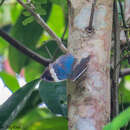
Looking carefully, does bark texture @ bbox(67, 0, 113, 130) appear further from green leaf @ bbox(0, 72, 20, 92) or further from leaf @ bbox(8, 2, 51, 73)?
leaf @ bbox(8, 2, 51, 73)

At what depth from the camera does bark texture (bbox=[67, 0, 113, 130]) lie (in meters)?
0.99

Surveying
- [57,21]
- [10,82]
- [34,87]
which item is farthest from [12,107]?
[57,21]

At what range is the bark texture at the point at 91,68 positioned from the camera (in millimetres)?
989

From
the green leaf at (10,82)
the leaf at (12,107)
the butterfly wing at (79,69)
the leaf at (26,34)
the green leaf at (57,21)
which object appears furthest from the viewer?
the green leaf at (57,21)

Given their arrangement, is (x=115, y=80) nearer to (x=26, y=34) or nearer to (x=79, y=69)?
(x=79, y=69)

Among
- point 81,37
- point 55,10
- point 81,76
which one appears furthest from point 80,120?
point 55,10

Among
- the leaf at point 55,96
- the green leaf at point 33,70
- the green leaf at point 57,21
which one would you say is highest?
the green leaf at point 57,21

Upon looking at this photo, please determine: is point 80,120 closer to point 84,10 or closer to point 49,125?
point 84,10

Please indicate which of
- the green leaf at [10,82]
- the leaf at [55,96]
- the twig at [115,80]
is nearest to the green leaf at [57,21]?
the green leaf at [10,82]

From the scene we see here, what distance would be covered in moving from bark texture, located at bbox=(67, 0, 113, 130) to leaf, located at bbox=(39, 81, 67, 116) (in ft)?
1.32

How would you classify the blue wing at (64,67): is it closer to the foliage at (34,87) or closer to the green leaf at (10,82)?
the foliage at (34,87)

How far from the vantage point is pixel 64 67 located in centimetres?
102

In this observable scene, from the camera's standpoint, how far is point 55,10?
234cm

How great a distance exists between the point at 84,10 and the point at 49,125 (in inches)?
26.2
